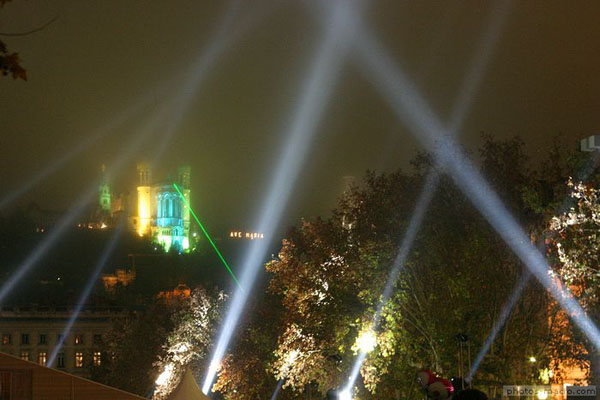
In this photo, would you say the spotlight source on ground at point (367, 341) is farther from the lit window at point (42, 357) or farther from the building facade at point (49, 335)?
the lit window at point (42, 357)

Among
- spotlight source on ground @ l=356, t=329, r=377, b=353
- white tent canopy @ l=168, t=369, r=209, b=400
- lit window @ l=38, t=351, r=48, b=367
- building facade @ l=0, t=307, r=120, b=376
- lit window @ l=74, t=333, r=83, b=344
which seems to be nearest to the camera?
white tent canopy @ l=168, t=369, r=209, b=400

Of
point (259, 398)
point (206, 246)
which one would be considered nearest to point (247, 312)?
point (259, 398)

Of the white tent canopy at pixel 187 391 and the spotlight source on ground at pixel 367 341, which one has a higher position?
the spotlight source on ground at pixel 367 341

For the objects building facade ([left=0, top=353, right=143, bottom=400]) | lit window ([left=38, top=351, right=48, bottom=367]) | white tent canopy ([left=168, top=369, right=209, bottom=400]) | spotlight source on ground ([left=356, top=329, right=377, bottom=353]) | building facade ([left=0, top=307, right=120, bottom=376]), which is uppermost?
building facade ([left=0, top=307, right=120, bottom=376])

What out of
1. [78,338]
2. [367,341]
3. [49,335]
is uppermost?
[78,338]

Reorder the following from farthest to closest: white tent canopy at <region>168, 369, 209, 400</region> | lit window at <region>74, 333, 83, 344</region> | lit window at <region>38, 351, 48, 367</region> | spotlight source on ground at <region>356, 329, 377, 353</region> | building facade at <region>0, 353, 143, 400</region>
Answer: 1. lit window at <region>74, 333, 83, 344</region>
2. lit window at <region>38, 351, 48, 367</region>
3. spotlight source on ground at <region>356, 329, 377, 353</region>
4. white tent canopy at <region>168, 369, 209, 400</region>
5. building facade at <region>0, 353, 143, 400</region>

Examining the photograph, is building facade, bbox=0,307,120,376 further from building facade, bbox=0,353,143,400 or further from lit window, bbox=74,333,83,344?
building facade, bbox=0,353,143,400

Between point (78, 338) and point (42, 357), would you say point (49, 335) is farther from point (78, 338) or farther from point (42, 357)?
point (78, 338)

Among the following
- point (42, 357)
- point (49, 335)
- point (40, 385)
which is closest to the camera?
point (40, 385)

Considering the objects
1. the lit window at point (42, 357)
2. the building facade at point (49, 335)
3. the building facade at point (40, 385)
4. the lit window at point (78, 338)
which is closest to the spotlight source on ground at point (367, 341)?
the building facade at point (40, 385)

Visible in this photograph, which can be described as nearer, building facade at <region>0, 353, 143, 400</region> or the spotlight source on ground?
building facade at <region>0, 353, 143, 400</region>

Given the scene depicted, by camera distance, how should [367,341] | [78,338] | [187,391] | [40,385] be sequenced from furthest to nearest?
[78,338]
[367,341]
[187,391]
[40,385]

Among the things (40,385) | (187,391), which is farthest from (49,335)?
(40,385)

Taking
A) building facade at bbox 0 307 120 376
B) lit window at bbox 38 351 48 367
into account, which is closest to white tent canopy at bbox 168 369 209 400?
building facade at bbox 0 307 120 376
